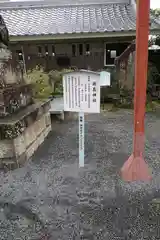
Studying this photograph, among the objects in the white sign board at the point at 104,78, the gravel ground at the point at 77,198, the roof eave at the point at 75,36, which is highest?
the roof eave at the point at 75,36

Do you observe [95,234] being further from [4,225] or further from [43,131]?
[43,131]

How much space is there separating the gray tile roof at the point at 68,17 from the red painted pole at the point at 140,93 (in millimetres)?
5971

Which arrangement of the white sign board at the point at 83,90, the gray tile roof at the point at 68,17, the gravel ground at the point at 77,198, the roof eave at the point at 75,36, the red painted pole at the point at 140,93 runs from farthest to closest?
the gray tile roof at the point at 68,17
the roof eave at the point at 75,36
the white sign board at the point at 83,90
the red painted pole at the point at 140,93
the gravel ground at the point at 77,198

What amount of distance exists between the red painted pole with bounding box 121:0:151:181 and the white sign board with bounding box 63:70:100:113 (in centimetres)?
63

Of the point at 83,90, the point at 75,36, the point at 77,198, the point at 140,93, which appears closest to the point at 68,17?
the point at 75,36

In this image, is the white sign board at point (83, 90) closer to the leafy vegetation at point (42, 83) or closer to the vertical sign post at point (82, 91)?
the vertical sign post at point (82, 91)

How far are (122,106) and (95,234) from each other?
6549 millimetres

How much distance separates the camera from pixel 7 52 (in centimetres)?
434

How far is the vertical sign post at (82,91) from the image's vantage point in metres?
3.61

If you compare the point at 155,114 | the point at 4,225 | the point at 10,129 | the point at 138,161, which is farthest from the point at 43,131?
the point at 155,114

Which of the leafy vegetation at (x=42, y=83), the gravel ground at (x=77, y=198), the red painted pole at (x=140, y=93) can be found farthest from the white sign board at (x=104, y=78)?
the leafy vegetation at (x=42, y=83)

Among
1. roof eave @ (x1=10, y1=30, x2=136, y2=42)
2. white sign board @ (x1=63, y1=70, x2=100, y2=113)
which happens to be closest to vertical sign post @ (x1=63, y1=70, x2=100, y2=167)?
white sign board @ (x1=63, y1=70, x2=100, y2=113)

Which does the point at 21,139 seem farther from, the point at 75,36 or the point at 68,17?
the point at 68,17

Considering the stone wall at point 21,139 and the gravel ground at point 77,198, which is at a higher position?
the stone wall at point 21,139
